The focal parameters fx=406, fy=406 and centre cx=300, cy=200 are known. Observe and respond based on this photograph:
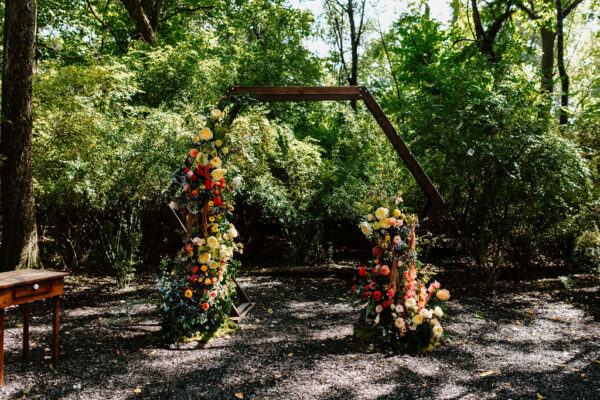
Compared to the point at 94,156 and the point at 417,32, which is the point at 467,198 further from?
the point at 417,32

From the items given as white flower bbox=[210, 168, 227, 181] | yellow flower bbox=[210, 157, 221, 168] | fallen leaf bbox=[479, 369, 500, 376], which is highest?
yellow flower bbox=[210, 157, 221, 168]

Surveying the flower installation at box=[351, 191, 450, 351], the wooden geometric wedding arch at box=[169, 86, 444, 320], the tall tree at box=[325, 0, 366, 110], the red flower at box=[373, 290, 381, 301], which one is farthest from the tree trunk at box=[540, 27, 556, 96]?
the red flower at box=[373, 290, 381, 301]

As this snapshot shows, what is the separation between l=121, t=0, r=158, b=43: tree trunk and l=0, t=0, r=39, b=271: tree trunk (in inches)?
224

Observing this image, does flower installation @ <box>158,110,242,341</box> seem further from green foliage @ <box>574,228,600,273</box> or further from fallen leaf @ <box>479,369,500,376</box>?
green foliage @ <box>574,228,600,273</box>

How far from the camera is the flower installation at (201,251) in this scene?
12.8ft

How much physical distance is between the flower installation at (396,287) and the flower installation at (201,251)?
4.51 ft

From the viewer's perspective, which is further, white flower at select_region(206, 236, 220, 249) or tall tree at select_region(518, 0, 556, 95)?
tall tree at select_region(518, 0, 556, 95)

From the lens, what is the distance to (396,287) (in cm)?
386

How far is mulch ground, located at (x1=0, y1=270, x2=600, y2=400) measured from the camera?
9.82 ft

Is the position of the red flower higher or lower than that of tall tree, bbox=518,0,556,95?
lower

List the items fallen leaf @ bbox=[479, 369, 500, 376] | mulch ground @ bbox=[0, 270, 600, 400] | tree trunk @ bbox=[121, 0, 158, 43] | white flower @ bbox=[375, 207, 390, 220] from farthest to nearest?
1. tree trunk @ bbox=[121, 0, 158, 43]
2. white flower @ bbox=[375, 207, 390, 220]
3. fallen leaf @ bbox=[479, 369, 500, 376]
4. mulch ground @ bbox=[0, 270, 600, 400]

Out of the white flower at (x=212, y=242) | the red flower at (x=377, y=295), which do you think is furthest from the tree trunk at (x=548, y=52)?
the white flower at (x=212, y=242)

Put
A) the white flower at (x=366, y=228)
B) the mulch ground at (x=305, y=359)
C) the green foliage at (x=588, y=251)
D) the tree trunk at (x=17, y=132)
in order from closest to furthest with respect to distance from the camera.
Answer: the mulch ground at (x=305, y=359)
the white flower at (x=366, y=228)
the tree trunk at (x=17, y=132)
the green foliage at (x=588, y=251)

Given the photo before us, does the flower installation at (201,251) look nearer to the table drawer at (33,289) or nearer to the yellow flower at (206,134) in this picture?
the yellow flower at (206,134)
